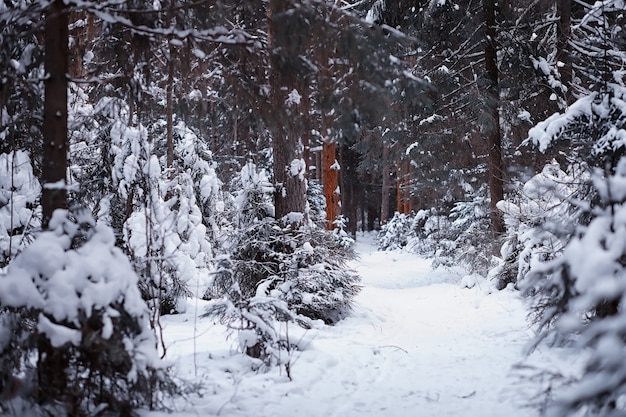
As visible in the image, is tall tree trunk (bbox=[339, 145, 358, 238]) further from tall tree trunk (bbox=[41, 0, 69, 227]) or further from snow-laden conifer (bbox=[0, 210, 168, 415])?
snow-laden conifer (bbox=[0, 210, 168, 415])

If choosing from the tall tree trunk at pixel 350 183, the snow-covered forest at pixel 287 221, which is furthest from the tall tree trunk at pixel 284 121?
the tall tree trunk at pixel 350 183

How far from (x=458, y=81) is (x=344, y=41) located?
8.61m

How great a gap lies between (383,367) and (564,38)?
741 cm

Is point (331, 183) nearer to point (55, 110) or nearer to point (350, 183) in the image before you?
point (55, 110)

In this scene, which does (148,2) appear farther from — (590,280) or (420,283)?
(420,283)

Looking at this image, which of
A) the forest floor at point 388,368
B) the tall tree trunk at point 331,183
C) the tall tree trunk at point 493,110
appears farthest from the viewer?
the tall tree trunk at point 331,183

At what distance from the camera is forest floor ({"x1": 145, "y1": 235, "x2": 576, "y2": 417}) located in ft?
14.3

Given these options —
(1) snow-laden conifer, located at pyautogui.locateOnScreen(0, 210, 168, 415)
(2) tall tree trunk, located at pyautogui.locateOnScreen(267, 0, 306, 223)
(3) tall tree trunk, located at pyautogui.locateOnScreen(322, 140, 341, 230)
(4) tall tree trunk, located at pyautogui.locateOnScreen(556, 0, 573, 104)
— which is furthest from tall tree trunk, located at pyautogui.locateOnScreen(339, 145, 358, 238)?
(1) snow-laden conifer, located at pyautogui.locateOnScreen(0, 210, 168, 415)

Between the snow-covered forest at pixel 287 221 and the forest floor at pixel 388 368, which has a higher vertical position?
the snow-covered forest at pixel 287 221

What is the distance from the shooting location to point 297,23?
3934 mm

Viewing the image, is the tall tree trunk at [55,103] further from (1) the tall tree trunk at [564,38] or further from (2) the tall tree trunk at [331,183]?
(2) the tall tree trunk at [331,183]

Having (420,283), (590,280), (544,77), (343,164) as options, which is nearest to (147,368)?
(590,280)

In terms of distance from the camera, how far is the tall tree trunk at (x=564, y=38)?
8695 millimetres

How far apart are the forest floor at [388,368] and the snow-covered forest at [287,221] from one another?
0.04m
